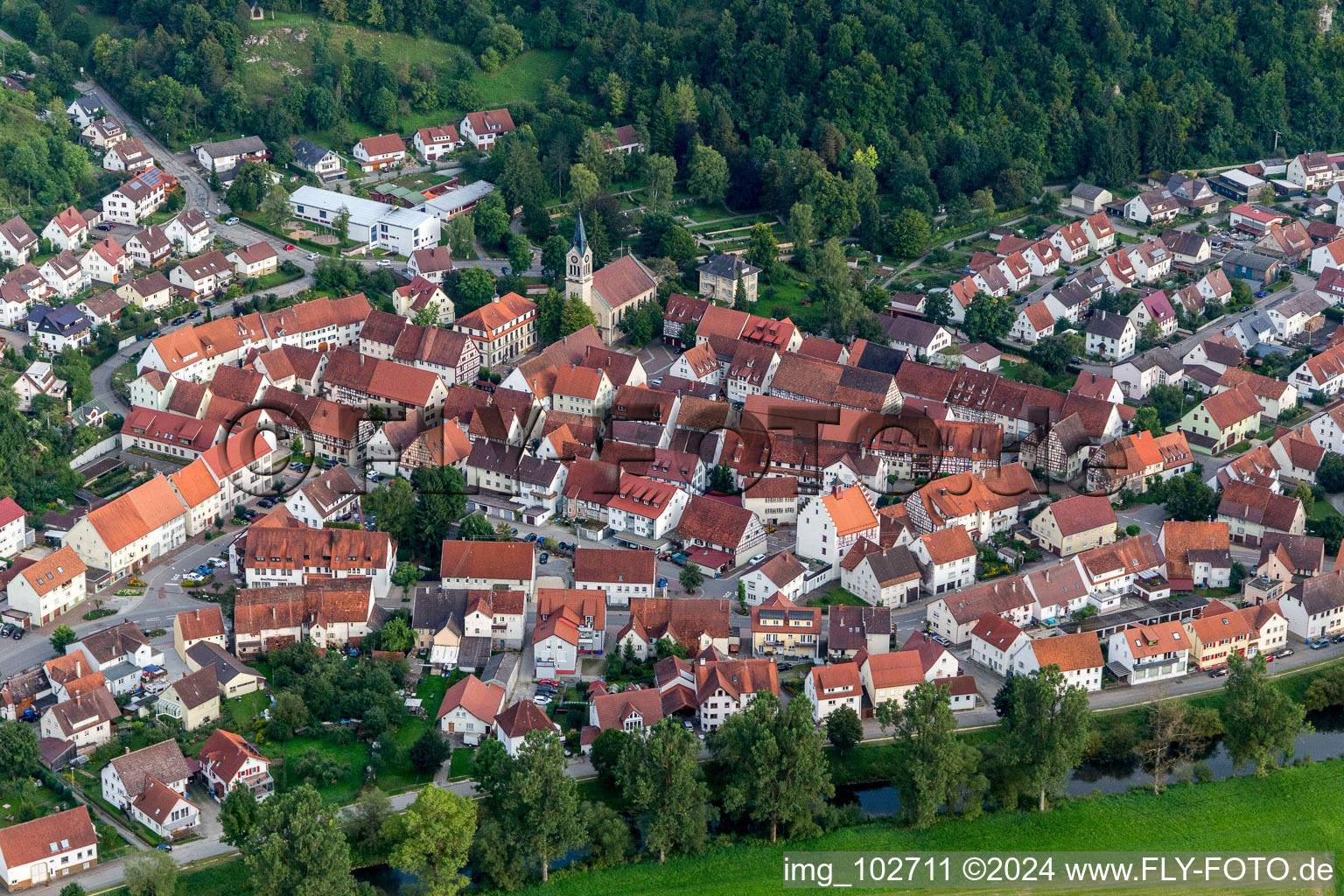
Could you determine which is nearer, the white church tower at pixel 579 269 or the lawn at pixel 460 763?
the lawn at pixel 460 763

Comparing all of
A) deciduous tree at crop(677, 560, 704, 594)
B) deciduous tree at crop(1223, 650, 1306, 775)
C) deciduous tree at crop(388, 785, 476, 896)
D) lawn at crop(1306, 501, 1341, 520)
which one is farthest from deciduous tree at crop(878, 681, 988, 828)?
lawn at crop(1306, 501, 1341, 520)

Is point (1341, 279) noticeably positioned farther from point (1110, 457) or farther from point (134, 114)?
point (134, 114)

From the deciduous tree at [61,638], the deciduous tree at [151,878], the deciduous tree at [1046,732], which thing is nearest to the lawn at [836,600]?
the deciduous tree at [1046,732]

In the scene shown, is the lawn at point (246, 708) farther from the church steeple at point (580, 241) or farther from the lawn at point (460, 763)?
the church steeple at point (580, 241)

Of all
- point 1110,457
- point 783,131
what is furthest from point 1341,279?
point 783,131

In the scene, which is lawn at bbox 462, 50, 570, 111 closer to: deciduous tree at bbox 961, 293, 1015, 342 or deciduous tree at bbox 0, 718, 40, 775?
deciduous tree at bbox 961, 293, 1015, 342

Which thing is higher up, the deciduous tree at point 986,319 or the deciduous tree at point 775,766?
the deciduous tree at point 775,766

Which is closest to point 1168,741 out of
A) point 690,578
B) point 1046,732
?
point 1046,732

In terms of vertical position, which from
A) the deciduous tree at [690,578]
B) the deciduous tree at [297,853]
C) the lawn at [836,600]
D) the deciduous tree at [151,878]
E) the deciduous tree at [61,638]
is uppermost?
the deciduous tree at [297,853]
